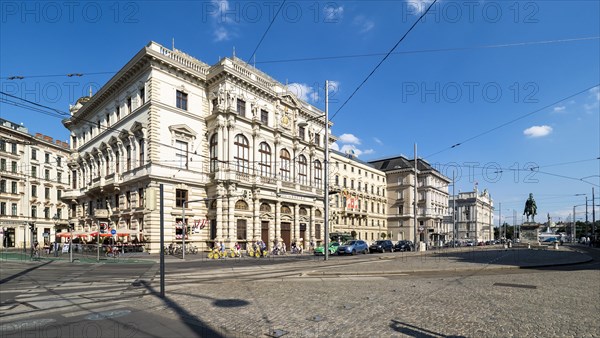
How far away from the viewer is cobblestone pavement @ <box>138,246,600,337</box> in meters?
6.70

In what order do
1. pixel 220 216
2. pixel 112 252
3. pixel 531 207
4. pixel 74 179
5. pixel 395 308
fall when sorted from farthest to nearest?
pixel 531 207 → pixel 74 179 → pixel 220 216 → pixel 112 252 → pixel 395 308

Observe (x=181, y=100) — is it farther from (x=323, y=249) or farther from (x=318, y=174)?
(x=318, y=174)

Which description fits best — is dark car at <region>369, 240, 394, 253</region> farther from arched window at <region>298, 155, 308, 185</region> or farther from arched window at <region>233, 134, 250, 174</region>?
arched window at <region>233, 134, 250, 174</region>

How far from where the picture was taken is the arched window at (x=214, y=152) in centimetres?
3925

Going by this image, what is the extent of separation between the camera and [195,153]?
3638 cm

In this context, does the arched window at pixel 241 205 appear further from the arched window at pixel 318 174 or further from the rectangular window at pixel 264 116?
the arched window at pixel 318 174

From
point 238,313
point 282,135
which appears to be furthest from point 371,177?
point 238,313

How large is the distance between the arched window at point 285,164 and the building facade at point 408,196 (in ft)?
133

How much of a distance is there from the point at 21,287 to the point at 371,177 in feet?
229

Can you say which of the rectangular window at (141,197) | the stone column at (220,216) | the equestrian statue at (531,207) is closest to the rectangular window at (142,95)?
the rectangular window at (141,197)

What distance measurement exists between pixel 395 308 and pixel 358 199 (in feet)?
209

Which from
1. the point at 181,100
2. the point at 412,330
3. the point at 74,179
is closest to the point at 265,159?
the point at 181,100

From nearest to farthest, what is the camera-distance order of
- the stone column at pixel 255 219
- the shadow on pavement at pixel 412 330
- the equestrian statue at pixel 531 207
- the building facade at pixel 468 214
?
the shadow on pavement at pixel 412 330
the stone column at pixel 255 219
the building facade at pixel 468 214
the equestrian statue at pixel 531 207

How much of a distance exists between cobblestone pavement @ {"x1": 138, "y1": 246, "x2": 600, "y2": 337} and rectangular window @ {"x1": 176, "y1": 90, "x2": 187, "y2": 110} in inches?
1134
